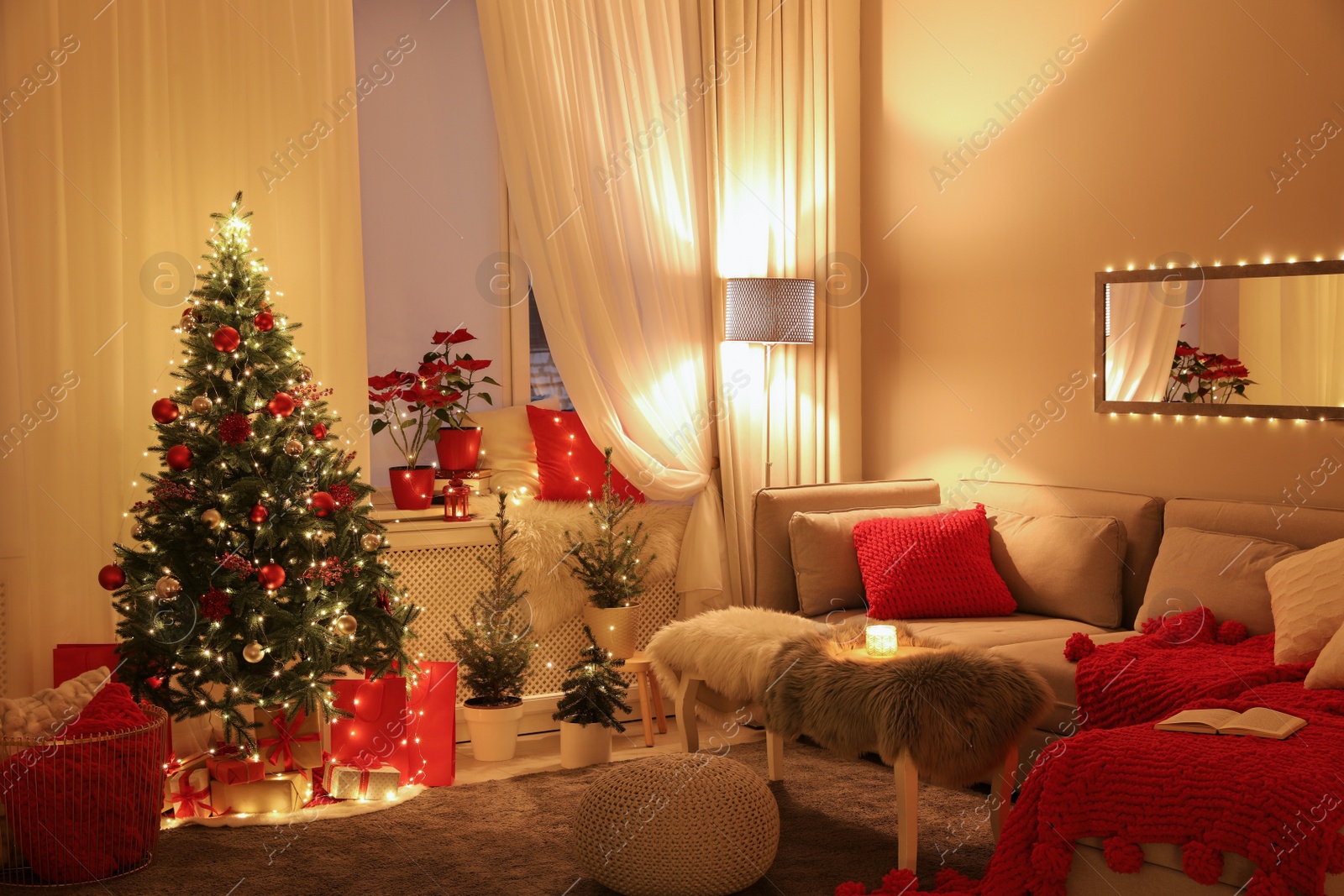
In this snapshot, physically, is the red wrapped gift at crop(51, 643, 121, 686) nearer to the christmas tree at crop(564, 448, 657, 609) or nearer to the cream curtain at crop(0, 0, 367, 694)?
the cream curtain at crop(0, 0, 367, 694)

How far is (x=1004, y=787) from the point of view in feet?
9.64

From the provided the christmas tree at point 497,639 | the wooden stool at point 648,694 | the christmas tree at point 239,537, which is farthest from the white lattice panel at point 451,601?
the christmas tree at point 239,537

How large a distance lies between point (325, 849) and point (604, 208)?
8.41 feet

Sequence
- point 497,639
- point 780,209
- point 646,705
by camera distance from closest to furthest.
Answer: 1. point 497,639
2. point 646,705
3. point 780,209

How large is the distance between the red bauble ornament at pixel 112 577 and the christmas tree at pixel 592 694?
55.4 inches

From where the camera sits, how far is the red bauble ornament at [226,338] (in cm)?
333

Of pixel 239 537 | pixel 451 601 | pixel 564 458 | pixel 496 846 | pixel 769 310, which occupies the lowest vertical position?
pixel 496 846

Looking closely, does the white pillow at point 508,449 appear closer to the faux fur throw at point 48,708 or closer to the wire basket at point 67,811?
the faux fur throw at point 48,708

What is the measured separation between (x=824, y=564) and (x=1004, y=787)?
4.11ft

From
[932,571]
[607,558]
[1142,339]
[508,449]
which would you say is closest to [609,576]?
[607,558]

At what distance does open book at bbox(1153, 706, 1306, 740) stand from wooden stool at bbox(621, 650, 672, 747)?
1989 mm

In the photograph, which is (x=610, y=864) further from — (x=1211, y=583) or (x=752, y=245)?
(x=752, y=245)

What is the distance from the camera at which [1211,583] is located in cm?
329

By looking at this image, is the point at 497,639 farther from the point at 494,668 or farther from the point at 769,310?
the point at 769,310
